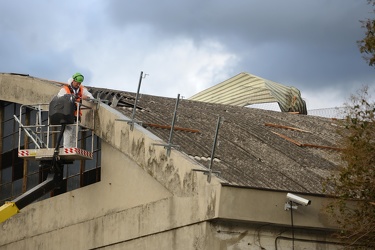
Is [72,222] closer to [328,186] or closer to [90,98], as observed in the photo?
[90,98]

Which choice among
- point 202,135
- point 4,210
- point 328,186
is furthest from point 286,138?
point 4,210

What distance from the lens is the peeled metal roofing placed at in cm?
3522

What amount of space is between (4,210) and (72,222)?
1893mm

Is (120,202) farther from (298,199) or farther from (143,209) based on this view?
(298,199)

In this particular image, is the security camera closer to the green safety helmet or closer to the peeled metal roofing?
the green safety helmet

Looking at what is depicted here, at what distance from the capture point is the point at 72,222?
23.4 m

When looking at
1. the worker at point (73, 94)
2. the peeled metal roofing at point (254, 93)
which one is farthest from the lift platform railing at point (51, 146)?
the peeled metal roofing at point (254, 93)

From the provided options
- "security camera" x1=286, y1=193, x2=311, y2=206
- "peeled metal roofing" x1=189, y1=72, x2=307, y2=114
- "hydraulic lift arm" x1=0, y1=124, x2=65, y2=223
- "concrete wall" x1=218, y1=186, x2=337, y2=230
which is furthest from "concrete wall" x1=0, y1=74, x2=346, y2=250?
"peeled metal roofing" x1=189, y1=72, x2=307, y2=114

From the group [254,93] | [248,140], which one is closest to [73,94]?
[248,140]

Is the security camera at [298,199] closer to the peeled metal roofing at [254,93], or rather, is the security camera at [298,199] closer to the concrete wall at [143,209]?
the concrete wall at [143,209]

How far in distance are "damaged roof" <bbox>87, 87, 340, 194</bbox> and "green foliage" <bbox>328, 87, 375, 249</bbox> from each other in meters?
1.56

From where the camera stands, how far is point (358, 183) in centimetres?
1753

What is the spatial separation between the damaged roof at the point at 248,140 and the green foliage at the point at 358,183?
61.5 inches

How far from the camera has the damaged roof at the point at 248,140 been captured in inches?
795
